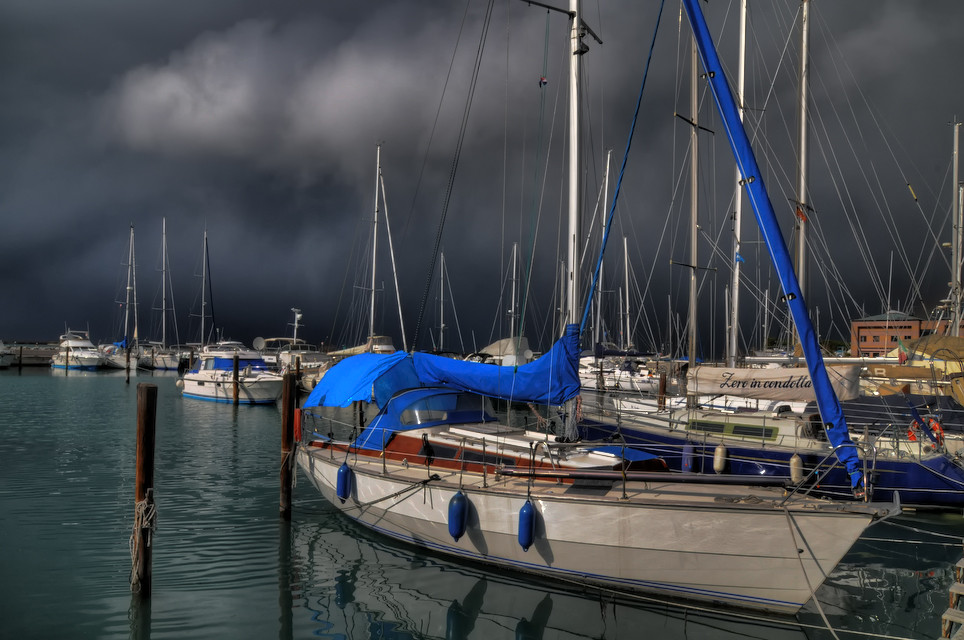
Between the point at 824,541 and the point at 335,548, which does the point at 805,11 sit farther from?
the point at 335,548

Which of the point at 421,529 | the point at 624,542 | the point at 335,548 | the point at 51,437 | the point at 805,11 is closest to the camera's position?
the point at 624,542

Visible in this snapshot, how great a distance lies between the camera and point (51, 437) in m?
26.3

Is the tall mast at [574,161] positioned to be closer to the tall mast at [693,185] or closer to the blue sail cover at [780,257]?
the blue sail cover at [780,257]

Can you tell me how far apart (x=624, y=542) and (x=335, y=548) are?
612 cm

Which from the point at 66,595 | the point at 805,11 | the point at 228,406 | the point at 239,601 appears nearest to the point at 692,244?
the point at 805,11

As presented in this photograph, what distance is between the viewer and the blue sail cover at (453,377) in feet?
39.5

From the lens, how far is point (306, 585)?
10.9 metres

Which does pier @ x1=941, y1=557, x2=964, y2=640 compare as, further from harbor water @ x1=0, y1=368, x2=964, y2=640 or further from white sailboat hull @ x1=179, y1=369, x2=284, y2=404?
white sailboat hull @ x1=179, y1=369, x2=284, y2=404

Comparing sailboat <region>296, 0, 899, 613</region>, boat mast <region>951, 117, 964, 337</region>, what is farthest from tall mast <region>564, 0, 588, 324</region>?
boat mast <region>951, 117, 964, 337</region>

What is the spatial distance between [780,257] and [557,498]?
181 inches

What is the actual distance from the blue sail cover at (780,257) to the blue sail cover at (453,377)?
4052 millimetres

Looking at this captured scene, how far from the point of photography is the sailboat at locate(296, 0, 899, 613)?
8594 mm

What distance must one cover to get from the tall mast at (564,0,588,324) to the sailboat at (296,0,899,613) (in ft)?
0.10

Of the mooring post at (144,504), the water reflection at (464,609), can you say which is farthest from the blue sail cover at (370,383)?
the mooring post at (144,504)
